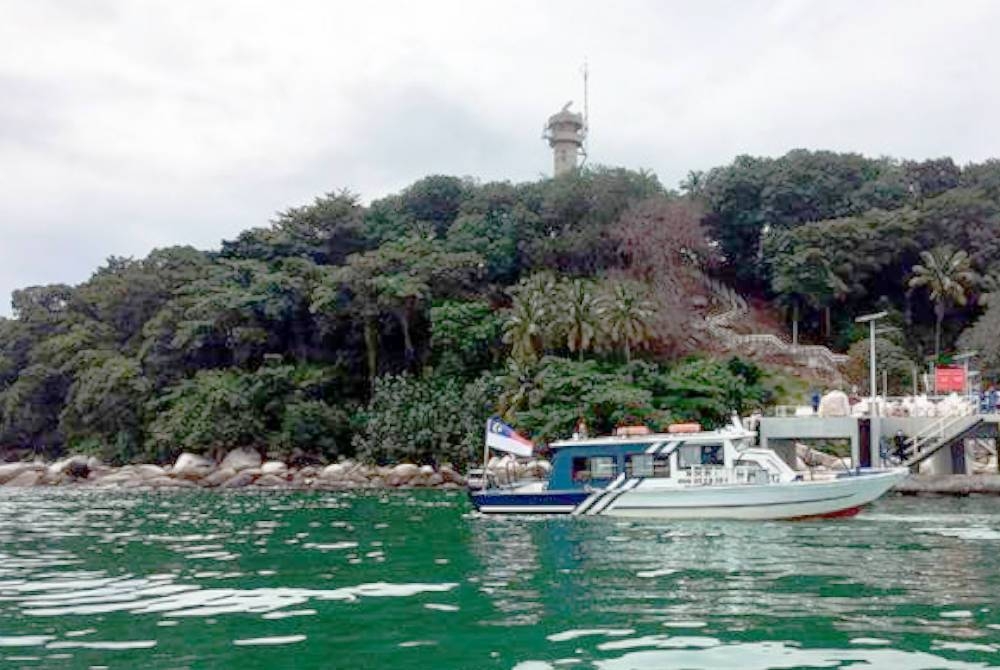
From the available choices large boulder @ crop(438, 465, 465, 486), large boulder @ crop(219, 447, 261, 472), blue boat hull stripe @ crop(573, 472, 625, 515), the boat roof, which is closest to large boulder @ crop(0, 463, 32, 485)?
large boulder @ crop(219, 447, 261, 472)

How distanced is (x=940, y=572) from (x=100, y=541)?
63.2 feet

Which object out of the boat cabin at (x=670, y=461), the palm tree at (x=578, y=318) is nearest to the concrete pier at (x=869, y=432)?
the palm tree at (x=578, y=318)

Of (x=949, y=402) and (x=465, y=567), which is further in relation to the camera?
(x=949, y=402)

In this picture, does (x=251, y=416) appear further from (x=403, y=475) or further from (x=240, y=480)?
(x=403, y=475)

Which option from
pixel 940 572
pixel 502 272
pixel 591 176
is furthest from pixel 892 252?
pixel 940 572

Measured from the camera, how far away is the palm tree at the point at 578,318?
5322 cm

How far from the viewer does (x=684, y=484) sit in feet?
95.0

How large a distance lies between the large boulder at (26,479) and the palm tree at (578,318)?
31790mm

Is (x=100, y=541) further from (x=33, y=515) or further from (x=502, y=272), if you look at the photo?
(x=502, y=272)

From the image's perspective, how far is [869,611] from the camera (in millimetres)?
13344

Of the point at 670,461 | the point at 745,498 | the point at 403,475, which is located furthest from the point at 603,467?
the point at 403,475

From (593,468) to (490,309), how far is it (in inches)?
1208

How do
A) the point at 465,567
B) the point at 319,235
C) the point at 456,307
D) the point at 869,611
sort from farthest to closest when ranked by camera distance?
1. the point at 319,235
2. the point at 456,307
3. the point at 465,567
4. the point at 869,611

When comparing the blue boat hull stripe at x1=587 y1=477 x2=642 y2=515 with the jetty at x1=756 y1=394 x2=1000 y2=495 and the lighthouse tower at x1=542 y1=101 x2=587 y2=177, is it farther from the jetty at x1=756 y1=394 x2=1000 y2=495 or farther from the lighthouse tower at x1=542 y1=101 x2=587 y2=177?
the lighthouse tower at x1=542 y1=101 x2=587 y2=177
